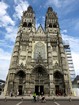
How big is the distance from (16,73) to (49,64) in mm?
8544

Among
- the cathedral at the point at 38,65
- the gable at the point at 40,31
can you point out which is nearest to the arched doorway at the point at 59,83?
the cathedral at the point at 38,65

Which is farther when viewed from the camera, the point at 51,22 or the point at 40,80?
the point at 51,22

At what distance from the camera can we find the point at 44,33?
40562mm

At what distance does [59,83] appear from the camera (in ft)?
108

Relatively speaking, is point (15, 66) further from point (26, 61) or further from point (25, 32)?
point (25, 32)

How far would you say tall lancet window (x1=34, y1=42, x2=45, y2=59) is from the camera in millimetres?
36188

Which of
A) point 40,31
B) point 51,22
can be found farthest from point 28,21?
point 51,22

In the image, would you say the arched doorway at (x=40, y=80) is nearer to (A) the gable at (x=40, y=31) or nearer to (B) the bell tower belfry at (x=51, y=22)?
(A) the gable at (x=40, y=31)

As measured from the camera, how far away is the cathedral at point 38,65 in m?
31.7

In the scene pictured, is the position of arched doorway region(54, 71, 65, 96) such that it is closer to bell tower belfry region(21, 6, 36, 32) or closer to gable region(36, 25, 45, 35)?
gable region(36, 25, 45, 35)

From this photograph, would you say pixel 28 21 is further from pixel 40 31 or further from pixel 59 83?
pixel 59 83

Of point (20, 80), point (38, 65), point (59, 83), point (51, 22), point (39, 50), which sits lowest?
point (59, 83)

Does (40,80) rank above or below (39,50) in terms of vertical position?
below

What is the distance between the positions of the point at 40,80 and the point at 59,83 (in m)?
4.74
